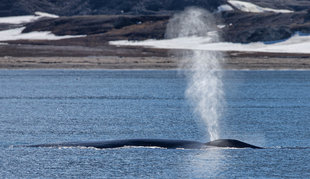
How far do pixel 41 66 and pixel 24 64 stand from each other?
8.93 feet

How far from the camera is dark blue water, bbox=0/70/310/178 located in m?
27.7

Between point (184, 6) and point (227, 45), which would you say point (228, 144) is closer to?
point (227, 45)

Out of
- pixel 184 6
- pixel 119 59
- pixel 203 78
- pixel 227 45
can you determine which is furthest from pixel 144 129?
pixel 184 6

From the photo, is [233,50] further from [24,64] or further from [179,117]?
[179,117]

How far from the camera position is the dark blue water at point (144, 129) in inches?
1092

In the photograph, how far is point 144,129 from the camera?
40062 millimetres

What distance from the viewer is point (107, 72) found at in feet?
371

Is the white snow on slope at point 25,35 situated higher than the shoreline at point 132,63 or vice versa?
the shoreline at point 132,63

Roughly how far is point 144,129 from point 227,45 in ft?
337

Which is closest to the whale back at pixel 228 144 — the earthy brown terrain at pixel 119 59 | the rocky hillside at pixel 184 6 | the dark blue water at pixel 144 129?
the dark blue water at pixel 144 129

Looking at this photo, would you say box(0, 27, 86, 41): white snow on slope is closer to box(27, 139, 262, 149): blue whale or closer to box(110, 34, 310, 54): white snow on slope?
box(110, 34, 310, 54): white snow on slope

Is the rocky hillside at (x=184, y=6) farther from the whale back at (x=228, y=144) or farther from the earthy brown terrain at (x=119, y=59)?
the whale back at (x=228, y=144)

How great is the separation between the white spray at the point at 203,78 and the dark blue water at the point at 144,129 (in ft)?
3.48

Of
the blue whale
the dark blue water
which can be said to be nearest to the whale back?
the blue whale
